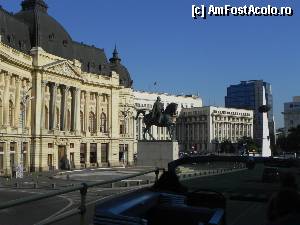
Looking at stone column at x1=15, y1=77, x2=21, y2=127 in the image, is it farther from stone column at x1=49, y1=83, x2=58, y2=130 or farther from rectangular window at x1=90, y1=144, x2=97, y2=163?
rectangular window at x1=90, y1=144, x2=97, y2=163

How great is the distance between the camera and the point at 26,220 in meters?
6.53

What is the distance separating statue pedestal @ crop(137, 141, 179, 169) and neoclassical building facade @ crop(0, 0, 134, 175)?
20.1 metres

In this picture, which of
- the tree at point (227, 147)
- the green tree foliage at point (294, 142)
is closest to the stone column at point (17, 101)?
the green tree foliage at point (294, 142)

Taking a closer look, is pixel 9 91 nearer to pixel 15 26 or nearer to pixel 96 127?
pixel 15 26

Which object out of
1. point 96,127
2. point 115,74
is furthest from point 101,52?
point 96,127

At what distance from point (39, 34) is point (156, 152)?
122ft

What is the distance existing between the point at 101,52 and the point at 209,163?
4009 inches

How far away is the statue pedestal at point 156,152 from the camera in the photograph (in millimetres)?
54312

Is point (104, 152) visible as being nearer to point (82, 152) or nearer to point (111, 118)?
point (111, 118)

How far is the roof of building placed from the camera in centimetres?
7756

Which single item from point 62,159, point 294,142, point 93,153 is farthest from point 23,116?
point 294,142

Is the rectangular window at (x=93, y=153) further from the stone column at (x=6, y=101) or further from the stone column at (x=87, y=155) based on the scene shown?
the stone column at (x=6, y=101)

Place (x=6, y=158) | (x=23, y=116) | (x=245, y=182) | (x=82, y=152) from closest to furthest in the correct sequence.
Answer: (x=245, y=182) < (x=23, y=116) < (x=6, y=158) < (x=82, y=152)

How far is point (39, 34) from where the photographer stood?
82750 mm
